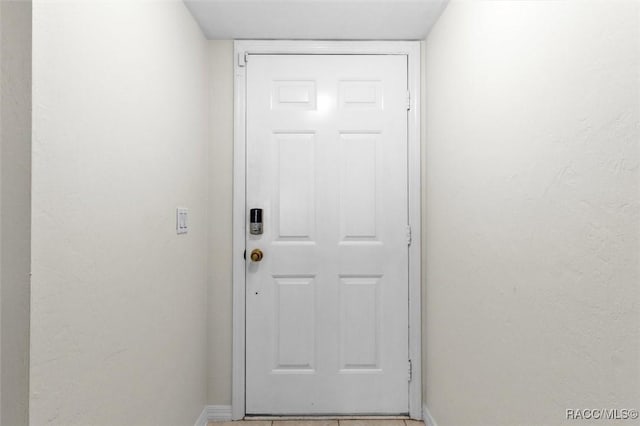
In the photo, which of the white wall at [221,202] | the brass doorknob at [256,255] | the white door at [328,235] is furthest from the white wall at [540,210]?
the white wall at [221,202]

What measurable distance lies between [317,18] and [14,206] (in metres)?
1.66

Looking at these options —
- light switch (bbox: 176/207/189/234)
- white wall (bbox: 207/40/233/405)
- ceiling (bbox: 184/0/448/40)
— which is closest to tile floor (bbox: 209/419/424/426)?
white wall (bbox: 207/40/233/405)

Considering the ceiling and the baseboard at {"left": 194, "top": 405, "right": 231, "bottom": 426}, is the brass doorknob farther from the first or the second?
the ceiling

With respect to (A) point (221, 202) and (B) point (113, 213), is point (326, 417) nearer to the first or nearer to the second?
(A) point (221, 202)

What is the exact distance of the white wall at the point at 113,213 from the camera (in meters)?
0.95

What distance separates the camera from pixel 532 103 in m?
1.16

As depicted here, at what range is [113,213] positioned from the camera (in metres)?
1.26

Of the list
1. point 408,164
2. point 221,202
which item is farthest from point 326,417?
point 408,164

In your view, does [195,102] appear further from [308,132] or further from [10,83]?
[10,83]

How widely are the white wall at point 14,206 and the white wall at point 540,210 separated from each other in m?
1.27

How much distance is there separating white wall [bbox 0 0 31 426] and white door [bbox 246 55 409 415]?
1411 millimetres

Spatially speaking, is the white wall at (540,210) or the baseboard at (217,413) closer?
the white wall at (540,210)

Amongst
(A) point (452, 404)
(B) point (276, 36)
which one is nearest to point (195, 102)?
(B) point (276, 36)

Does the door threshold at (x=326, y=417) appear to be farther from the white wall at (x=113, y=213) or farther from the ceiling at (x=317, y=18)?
the ceiling at (x=317, y=18)
